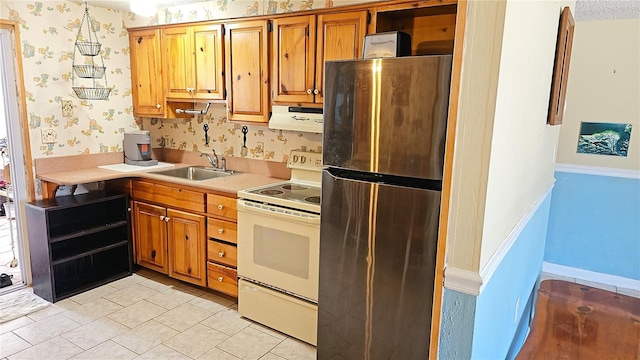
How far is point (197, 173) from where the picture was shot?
3848 mm

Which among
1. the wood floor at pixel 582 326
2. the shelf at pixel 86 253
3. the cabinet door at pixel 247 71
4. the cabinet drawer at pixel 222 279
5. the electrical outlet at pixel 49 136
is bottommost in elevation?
the cabinet drawer at pixel 222 279

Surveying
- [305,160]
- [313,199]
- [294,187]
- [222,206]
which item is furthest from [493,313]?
[222,206]

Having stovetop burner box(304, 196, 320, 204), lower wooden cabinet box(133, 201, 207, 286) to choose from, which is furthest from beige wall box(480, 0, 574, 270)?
lower wooden cabinet box(133, 201, 207, 286)

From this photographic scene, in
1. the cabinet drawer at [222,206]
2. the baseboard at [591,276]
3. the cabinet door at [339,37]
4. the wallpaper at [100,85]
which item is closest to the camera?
the cabinet door at [339,37]

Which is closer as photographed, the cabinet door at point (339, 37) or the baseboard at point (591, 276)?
the cabinet door at point (339, 37)

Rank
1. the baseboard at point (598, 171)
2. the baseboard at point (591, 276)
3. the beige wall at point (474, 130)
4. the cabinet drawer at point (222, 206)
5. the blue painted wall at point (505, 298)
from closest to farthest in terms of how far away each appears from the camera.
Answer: the beige wall at point (474, 130)
the blue painted wall at point (505, 298)
the cabinet drawer at point (222, 206)
the baseboard at point (598, 171)
the baseboard at point (591, 276)

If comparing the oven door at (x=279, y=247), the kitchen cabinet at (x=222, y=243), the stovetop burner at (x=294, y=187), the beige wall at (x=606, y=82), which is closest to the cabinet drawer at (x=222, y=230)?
the kitchen cabinet at (x=222, y=243)

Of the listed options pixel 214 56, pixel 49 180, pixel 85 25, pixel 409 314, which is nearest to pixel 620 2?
pixel 409 314

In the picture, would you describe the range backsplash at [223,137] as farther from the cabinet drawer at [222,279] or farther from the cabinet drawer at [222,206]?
the cabinet drawer at [222,279]

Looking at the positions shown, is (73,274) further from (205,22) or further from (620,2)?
(620,2)

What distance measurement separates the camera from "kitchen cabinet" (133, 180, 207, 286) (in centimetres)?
317

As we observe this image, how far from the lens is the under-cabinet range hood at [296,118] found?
281cm

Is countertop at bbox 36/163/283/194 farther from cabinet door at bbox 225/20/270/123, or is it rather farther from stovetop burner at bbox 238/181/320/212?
cabinet door at bbox 225/20/270/123

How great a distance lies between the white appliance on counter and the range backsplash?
1.66 feet
